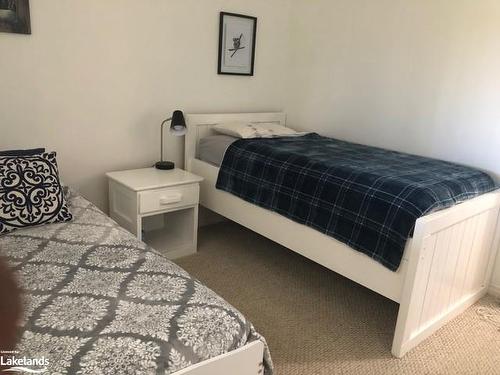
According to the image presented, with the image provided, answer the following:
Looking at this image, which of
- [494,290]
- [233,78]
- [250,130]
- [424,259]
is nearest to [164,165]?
[250,130]

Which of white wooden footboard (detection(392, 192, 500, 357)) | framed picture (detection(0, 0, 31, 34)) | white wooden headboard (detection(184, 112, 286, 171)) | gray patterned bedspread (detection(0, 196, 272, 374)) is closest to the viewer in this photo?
gray patterned bedspread (detection(0, 196, 272, 374))

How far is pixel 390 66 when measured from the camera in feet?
9.64

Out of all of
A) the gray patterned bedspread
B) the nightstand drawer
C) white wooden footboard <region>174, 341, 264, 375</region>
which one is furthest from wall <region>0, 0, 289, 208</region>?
white wooden footboard <region>174, 341, 264, 375</region>

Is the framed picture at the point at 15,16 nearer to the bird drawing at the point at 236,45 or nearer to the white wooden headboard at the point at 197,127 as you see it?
the white wooden headboard at the point at 197,127

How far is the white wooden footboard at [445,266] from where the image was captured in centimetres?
186

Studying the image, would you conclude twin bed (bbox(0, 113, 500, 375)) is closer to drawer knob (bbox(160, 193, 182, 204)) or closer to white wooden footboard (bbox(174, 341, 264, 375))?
white wooden footboard (bbox(174, 341, 264, 375))

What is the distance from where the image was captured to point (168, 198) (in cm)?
259

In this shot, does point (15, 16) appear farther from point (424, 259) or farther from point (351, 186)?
point (424, 259)

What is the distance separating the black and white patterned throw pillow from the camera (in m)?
1.89

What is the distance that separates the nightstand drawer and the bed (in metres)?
0.24

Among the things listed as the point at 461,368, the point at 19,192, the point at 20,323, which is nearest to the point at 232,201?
the point at 19,192

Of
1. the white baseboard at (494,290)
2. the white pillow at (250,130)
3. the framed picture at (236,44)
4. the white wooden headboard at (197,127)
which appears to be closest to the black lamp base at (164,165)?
the white wooden headboard at (197,127)

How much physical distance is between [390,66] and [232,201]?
1422mm

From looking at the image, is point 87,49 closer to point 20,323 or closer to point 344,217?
point 344,217
